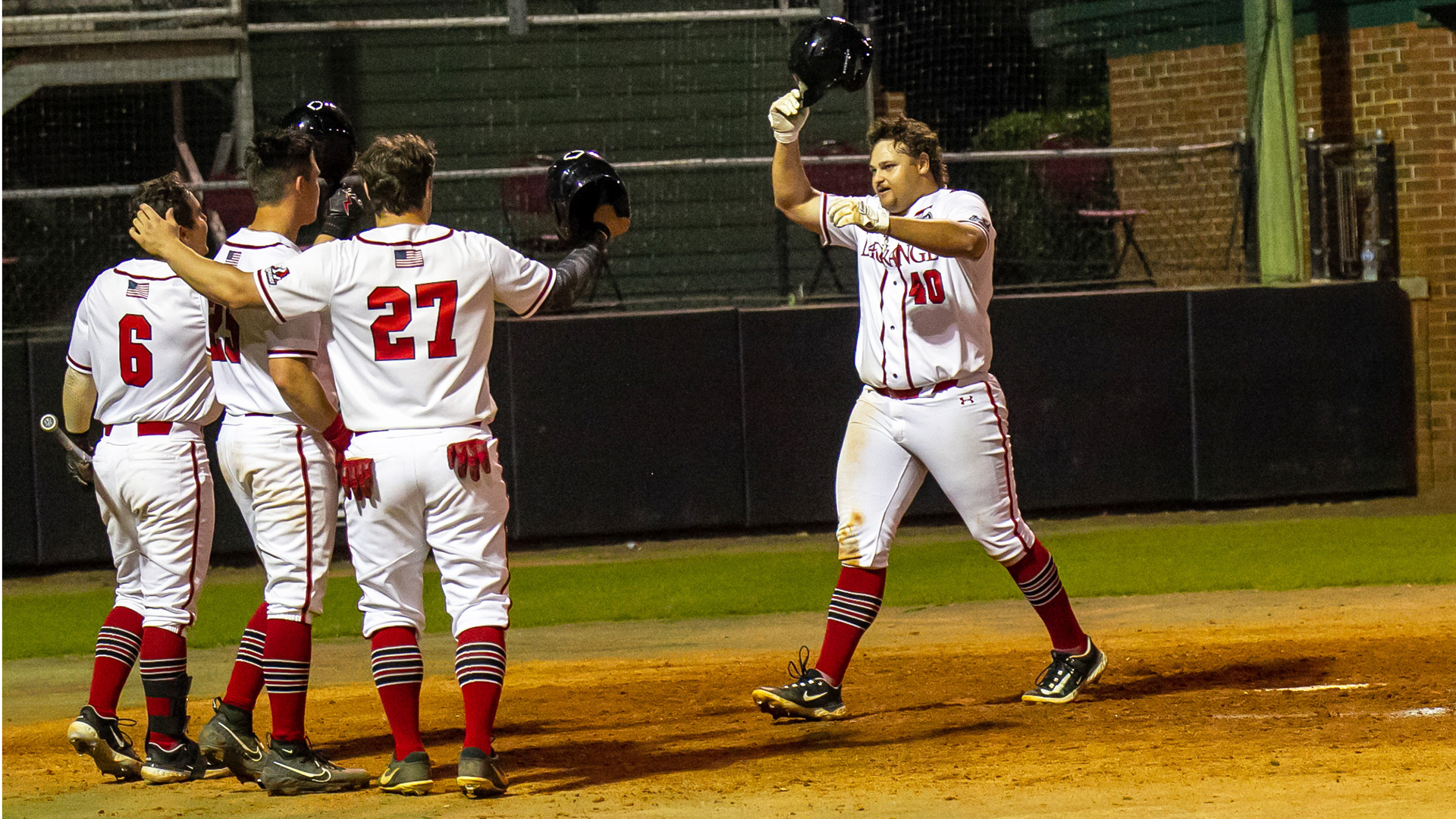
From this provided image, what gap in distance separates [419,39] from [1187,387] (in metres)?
8.08

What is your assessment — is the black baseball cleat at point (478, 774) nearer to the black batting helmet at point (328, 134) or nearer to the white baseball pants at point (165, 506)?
the white baseball pants at point (165, 506)

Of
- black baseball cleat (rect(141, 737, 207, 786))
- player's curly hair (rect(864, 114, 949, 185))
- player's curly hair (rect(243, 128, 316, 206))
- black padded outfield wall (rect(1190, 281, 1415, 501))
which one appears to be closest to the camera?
player's curly hair (rect(243, 128, 316, 206))

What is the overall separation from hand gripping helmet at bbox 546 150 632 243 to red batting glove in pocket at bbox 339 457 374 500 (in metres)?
0.97

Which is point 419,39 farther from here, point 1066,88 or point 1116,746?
point 1116,746

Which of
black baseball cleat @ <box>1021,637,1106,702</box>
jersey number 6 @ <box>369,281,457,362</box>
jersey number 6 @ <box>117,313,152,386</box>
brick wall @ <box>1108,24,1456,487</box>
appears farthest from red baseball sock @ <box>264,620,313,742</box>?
brick wall @ <box>1108,24,1456,487</box>

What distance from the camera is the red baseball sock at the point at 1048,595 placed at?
5.97m

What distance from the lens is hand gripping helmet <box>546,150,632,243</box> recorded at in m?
5.11

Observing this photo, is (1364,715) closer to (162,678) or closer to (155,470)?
(162,678)

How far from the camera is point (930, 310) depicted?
5781mm

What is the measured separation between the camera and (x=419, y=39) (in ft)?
51.4

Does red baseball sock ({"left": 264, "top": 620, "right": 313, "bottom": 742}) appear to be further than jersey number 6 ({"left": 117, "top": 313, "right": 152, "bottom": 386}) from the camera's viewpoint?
No

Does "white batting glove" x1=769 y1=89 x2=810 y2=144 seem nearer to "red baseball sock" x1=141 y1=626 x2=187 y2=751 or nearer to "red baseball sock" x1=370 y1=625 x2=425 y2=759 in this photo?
"red baseball sock" x1=370 y1=625 x2=425 y2=759

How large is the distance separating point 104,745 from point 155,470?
3.04 ft

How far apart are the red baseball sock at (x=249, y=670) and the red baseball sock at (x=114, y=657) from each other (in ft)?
1.43
